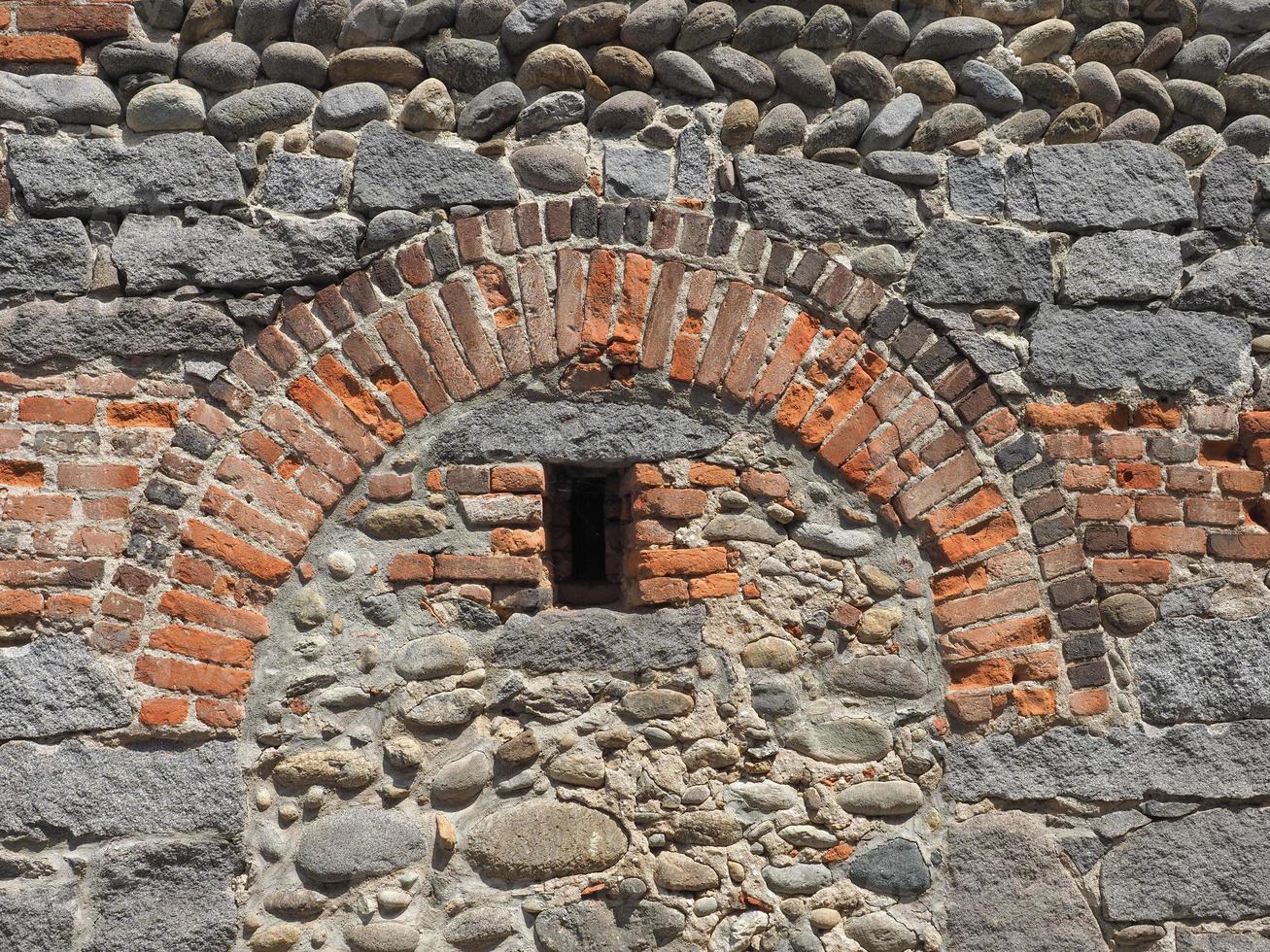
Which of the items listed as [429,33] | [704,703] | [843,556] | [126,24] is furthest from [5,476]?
[843,556]

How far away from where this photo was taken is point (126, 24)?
3.03 meters

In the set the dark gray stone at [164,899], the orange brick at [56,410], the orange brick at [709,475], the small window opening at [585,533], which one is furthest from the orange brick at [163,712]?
the orange brick at [709,475]

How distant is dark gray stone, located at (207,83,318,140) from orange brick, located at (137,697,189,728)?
4.91 feet

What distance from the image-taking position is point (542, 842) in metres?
2.79

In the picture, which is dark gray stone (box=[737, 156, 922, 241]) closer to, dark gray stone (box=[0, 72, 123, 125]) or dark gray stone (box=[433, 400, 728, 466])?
dark gray stone (box=[433, 400, 728, 466])

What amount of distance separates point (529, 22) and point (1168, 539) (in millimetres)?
2268

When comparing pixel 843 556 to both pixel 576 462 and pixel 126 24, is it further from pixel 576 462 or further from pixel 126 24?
pixel 126 24

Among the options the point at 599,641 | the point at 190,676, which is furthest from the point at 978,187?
the point at 190,676

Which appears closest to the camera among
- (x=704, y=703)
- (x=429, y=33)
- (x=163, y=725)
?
(x=163, y=725)

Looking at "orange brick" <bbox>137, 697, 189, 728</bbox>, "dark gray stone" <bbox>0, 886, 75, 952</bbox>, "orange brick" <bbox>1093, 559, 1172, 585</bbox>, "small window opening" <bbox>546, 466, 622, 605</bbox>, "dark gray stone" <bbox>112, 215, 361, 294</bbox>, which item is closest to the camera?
"dark gray stone" <bbox>0, 886, 75, 952</bbox>

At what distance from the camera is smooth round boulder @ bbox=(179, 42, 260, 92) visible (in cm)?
302

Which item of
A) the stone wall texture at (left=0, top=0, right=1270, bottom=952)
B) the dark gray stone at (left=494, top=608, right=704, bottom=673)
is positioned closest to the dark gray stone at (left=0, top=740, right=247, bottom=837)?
the stone wall texture at (left=0, top=0, right=1270, bottom=952)

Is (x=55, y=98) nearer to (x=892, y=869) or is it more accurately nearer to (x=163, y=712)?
(x=163, y=712)

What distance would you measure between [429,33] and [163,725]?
198 cm
